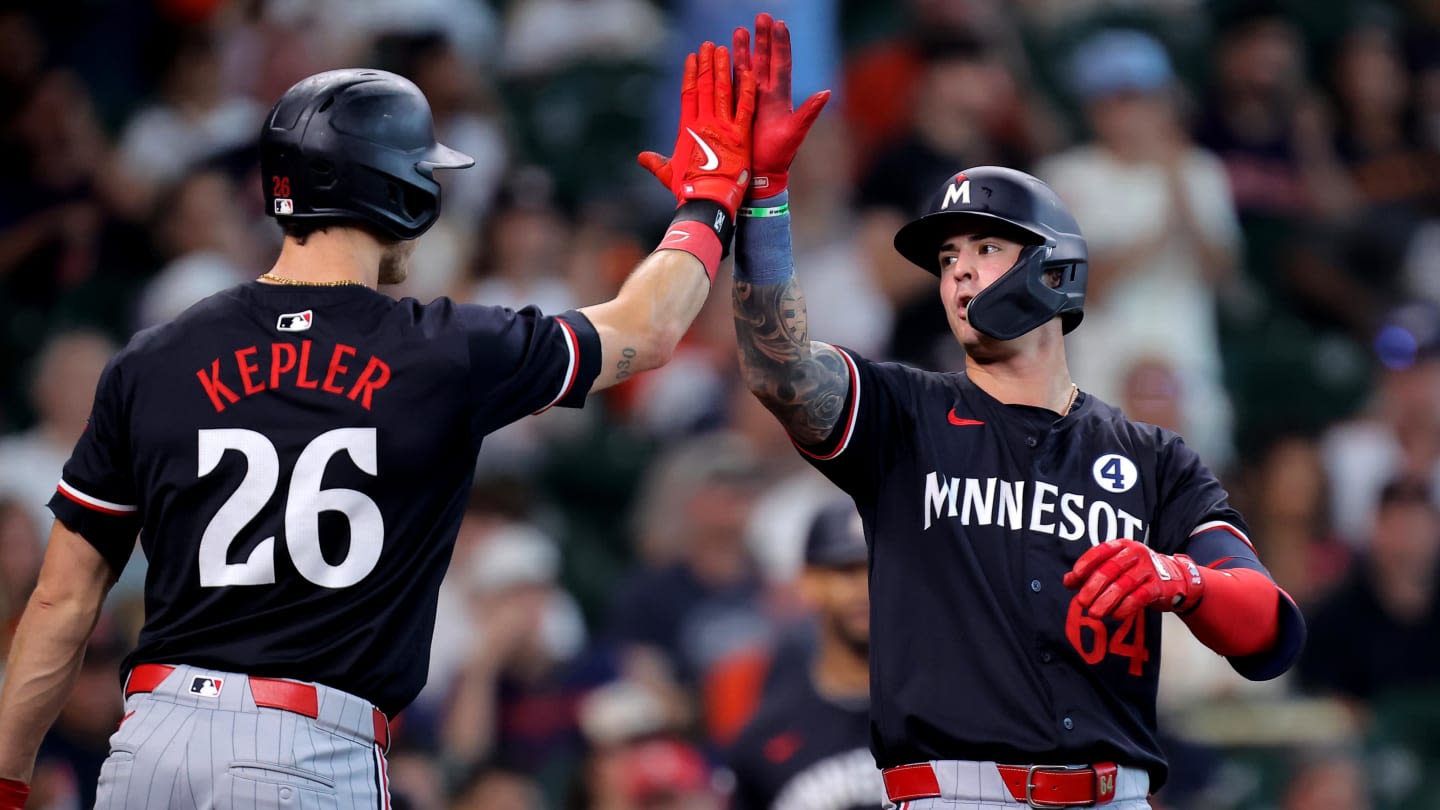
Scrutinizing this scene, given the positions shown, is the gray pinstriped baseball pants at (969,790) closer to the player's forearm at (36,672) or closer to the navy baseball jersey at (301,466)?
the navy baseball jersey at (301,466)

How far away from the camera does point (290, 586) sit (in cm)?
385

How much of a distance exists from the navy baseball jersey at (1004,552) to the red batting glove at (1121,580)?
1.05ft

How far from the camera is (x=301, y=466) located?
386cm

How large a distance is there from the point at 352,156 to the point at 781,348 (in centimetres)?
109

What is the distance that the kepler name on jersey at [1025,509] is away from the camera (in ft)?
14.2

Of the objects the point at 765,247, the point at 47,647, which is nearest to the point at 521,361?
the point at 765,247

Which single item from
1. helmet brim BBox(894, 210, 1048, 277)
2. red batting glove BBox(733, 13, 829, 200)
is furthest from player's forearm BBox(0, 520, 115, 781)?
helmet brim BBox(894, 210, 1048, 277)

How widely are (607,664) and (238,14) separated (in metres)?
4.76

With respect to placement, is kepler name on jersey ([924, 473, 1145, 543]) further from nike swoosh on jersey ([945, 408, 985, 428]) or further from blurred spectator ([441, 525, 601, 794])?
blurred spectator ([441, 525, 601, 794])

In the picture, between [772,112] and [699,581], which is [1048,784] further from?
[699,581]

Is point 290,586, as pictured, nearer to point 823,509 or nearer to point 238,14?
point 823,509

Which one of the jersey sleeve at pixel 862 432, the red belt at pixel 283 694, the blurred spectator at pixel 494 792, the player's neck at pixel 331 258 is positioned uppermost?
the player's neck at pixel 331 258

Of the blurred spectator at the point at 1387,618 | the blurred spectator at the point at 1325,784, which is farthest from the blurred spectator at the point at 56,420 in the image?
the blurred spectator at the point at 1387,618

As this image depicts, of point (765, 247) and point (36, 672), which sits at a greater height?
point (765, 247)
